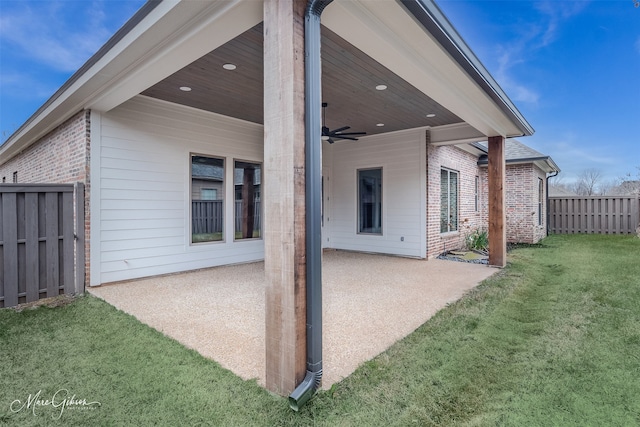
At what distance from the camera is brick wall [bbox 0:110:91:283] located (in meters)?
4.63

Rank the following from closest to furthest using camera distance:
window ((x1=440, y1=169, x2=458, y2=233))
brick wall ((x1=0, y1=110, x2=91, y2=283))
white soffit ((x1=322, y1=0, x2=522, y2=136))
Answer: white soffit ((x1=322, y1=0, x2=522, y2=136)) < brick wall ((x1=0, y1=110, x2=91, y2=283)) < window ((x1=440, y1=169, x2=458, y2=233))

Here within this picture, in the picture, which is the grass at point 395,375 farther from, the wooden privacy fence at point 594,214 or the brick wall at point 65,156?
the wooden privacy fence at point 594,214

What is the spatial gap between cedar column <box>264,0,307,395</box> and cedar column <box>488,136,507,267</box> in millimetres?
5565

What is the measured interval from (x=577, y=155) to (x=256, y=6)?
34.7 m

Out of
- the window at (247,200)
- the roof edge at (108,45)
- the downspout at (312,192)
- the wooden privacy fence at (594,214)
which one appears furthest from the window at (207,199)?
the wooden privacy fence at (594,214)

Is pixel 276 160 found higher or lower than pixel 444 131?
lower

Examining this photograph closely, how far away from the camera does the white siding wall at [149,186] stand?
4789 mm

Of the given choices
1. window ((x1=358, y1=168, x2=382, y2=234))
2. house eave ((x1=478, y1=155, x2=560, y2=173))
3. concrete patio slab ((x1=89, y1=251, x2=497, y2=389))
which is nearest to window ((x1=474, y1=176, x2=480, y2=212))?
house eave ((x1=478, y1=155, x2=560, y2=173))

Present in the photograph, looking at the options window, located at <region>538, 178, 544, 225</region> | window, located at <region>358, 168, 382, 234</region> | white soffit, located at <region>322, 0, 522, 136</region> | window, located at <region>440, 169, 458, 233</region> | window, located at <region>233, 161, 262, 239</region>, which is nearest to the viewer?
white soffit, located at <region>322, 0, 522, 136</region>

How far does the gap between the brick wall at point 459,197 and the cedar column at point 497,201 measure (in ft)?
4.40

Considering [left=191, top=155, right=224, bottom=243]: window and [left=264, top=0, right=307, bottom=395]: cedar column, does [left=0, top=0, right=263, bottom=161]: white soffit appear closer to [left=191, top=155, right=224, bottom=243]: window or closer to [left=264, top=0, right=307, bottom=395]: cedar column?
[left=264, top=0, right=307, bottom=395]: cedar column

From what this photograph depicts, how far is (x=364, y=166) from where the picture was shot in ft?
26.7

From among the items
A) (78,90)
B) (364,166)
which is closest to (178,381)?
(78,90)

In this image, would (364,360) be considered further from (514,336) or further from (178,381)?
(514,336)
